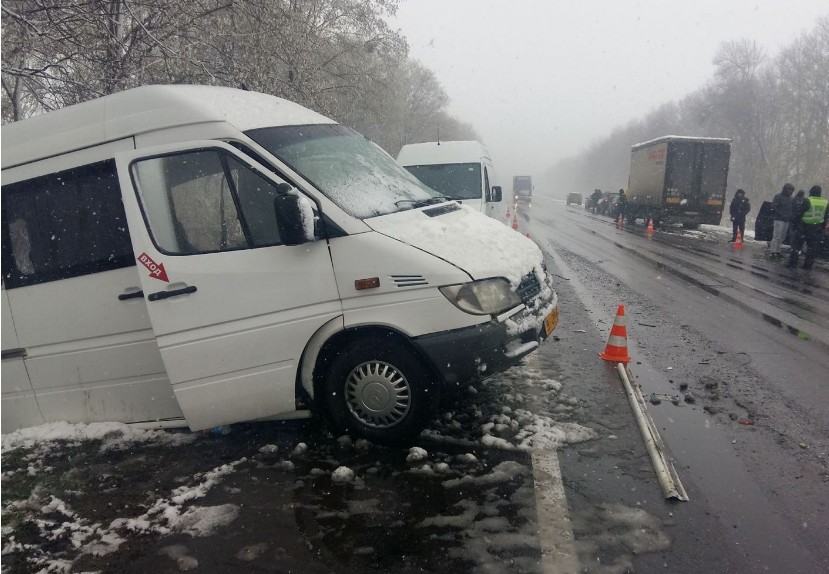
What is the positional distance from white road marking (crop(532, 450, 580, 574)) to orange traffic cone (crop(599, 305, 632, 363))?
91.5 inches

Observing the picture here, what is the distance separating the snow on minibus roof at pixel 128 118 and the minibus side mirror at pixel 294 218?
0.80 metres

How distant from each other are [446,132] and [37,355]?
236 feet

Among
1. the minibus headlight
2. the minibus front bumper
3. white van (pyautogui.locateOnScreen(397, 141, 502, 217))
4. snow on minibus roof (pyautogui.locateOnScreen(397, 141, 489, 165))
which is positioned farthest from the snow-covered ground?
snow on minibus roof (pyautogui.locateOnScreen(397, 141, 489, 165))

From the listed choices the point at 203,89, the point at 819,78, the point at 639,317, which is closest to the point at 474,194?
the point at 639,317

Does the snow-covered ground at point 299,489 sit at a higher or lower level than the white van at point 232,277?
lower

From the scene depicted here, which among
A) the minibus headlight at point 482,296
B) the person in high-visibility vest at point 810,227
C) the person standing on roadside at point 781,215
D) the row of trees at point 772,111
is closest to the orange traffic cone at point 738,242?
the person standing on roadside at point 781,215

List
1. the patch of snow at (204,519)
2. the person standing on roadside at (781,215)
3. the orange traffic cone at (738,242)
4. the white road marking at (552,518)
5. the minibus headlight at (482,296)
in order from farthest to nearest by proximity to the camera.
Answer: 1. the orange traffic cone at (738,242)
2. the person standing on roadside at (781,215)
3. the minibus headlight at (482,296)
4. the patch of snow at (204,519)
5. the white road marking at (552,518)

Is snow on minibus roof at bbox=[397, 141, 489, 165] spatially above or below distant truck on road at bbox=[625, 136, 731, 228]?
above

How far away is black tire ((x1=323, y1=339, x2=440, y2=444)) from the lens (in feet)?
12.9

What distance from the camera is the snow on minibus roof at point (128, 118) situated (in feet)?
13.3

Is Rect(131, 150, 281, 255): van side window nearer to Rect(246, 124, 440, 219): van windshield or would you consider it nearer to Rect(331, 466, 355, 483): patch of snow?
Rect(246, 124, 440, 219): van windshield

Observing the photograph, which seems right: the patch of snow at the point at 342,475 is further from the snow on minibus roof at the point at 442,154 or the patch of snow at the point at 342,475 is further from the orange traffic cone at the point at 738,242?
the orange traffic cone at the point at 738,242

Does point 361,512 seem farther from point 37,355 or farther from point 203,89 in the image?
point 203,89

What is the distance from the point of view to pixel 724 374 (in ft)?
18.1
